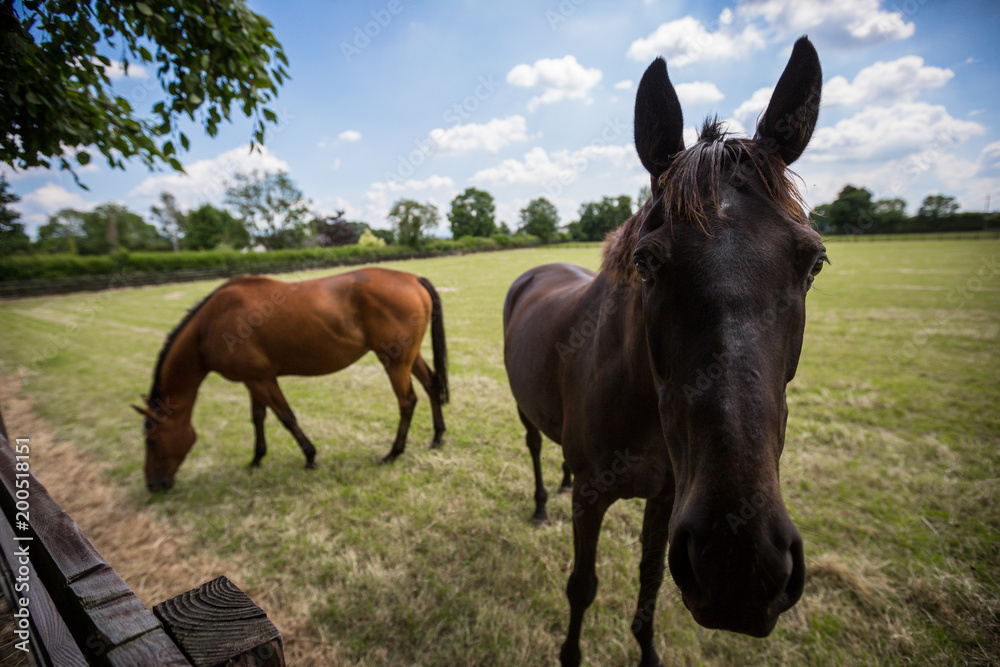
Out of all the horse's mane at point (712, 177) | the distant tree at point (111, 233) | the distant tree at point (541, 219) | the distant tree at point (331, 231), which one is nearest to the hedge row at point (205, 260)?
the distant tree at point (541, 219)

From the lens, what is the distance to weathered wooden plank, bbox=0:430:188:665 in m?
0.79

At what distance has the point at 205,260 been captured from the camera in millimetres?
33875

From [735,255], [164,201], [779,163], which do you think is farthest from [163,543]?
[164,201]

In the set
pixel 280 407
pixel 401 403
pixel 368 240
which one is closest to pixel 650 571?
pixel 401 403

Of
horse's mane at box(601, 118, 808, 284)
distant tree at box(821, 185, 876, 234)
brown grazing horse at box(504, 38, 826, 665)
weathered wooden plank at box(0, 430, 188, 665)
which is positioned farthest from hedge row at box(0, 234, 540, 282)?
horse's mane at box(601, 118, 808, 284)

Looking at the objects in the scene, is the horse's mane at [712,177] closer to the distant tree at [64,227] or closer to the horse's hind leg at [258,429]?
the horse's hind leg at [258,429]

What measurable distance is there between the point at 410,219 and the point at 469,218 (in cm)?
1059

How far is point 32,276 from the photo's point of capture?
91.6ft

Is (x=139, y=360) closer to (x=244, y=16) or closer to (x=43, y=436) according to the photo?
(x=43, y=436)

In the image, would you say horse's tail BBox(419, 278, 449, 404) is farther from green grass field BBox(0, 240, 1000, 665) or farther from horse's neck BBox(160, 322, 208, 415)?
horse's neck BBox(160, 322, 208, 415)

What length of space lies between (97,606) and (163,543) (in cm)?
332

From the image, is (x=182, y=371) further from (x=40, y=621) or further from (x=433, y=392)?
(x=40, y=621)

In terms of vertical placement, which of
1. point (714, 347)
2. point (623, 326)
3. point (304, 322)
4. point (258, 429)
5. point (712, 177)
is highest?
point (712, 177)

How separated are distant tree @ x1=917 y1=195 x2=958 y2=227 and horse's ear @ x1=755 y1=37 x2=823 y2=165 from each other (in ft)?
224
